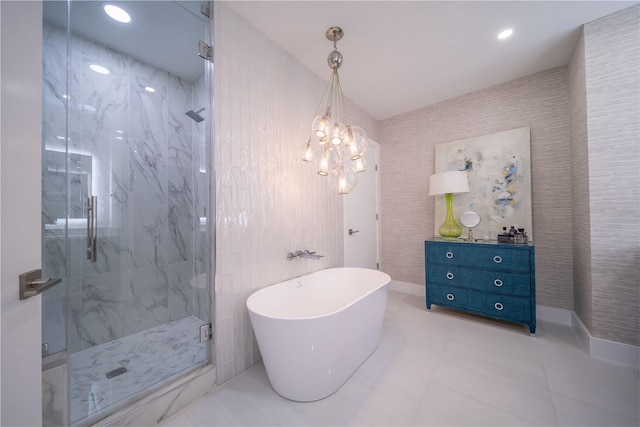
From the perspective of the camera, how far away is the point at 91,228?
1.64 meters

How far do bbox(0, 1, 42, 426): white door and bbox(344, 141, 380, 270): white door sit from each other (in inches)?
97.2

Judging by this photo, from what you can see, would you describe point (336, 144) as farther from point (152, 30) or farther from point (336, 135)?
point (152, 30)

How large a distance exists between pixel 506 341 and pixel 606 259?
1.02 m

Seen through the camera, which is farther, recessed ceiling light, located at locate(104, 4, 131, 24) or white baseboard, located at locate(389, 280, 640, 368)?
white baseboard, located at locate(389, 280, 640, 368)

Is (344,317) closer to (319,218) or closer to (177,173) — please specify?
(319,218)

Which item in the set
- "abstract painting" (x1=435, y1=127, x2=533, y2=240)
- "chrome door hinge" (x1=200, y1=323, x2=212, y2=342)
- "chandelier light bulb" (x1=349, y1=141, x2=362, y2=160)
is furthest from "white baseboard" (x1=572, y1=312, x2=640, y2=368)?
"chrome door hinge" (x1=200, y1=323, x2=212, y2=342)

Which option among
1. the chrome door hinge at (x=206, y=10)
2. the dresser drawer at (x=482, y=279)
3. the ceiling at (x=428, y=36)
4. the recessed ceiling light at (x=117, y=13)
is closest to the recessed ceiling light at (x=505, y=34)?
the ceiling at (x=428, y=36)

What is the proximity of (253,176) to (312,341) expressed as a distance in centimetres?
127

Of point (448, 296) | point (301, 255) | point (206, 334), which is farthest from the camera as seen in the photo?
point (448, 296)

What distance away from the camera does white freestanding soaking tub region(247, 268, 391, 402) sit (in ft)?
4.18

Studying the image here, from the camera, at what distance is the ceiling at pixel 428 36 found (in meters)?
1.65

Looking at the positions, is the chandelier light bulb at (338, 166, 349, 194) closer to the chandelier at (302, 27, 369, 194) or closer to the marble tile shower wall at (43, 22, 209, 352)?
the chandelier at (302, 27, 369, 194)

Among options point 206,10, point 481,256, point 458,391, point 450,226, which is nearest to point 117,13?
point 206,10

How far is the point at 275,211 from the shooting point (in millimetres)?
1964
